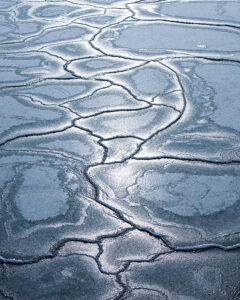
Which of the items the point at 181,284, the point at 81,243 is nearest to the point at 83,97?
the point at 81,243

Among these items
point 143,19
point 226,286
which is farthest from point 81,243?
point 143,19

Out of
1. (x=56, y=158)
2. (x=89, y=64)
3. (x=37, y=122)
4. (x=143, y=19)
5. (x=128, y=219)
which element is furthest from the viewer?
(x=143, y=19)

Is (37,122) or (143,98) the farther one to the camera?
(143,98)

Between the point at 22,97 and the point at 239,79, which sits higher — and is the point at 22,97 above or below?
below

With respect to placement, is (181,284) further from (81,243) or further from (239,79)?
(239,79)

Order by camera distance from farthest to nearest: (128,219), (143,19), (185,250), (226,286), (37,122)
A: (143,19)
(37,122)
(128,219)
(185,250)
(226,286)

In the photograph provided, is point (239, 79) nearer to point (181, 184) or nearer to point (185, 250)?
point (181, 184)
